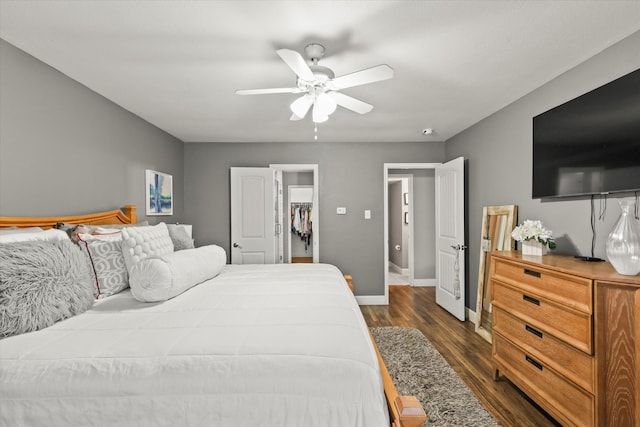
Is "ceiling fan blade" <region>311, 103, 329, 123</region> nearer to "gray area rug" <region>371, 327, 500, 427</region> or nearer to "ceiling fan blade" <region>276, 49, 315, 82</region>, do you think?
"ceiling fan blade" <region>276, 49, 315, 82</region>

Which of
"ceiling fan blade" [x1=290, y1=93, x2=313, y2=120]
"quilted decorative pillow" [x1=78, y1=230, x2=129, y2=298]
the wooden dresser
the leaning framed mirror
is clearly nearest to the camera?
the wooden dresser

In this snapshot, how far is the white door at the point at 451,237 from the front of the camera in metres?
3.89

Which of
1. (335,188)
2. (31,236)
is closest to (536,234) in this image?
(335,188)

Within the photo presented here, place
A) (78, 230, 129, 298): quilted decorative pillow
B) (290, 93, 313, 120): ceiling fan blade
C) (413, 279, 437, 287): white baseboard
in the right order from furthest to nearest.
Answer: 1. (413, 279, 437, 287): white baseboard
2. (290, 93, 313, 120): ceiling fan blade
3. (78, 230, 129, 298): quilted decorative pillow

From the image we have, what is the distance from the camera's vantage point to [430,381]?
2465 millimetres

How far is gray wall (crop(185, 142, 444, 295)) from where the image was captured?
463cm

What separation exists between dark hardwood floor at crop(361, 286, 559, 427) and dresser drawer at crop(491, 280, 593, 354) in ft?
1.95

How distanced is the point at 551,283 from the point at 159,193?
13.0 feet

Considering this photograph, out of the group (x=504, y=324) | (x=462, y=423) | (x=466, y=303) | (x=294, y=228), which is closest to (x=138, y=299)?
(x=462, y=423)

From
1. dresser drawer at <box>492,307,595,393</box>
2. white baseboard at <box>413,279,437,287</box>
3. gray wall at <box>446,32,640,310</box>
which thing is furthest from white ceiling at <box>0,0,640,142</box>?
white baseboard at <box>413,279,437,287</box>

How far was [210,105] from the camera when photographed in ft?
10.2

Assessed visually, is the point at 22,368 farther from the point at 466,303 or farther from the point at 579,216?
the point at 466,303

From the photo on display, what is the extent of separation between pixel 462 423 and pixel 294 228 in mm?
6152

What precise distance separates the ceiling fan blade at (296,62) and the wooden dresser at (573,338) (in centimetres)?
191
